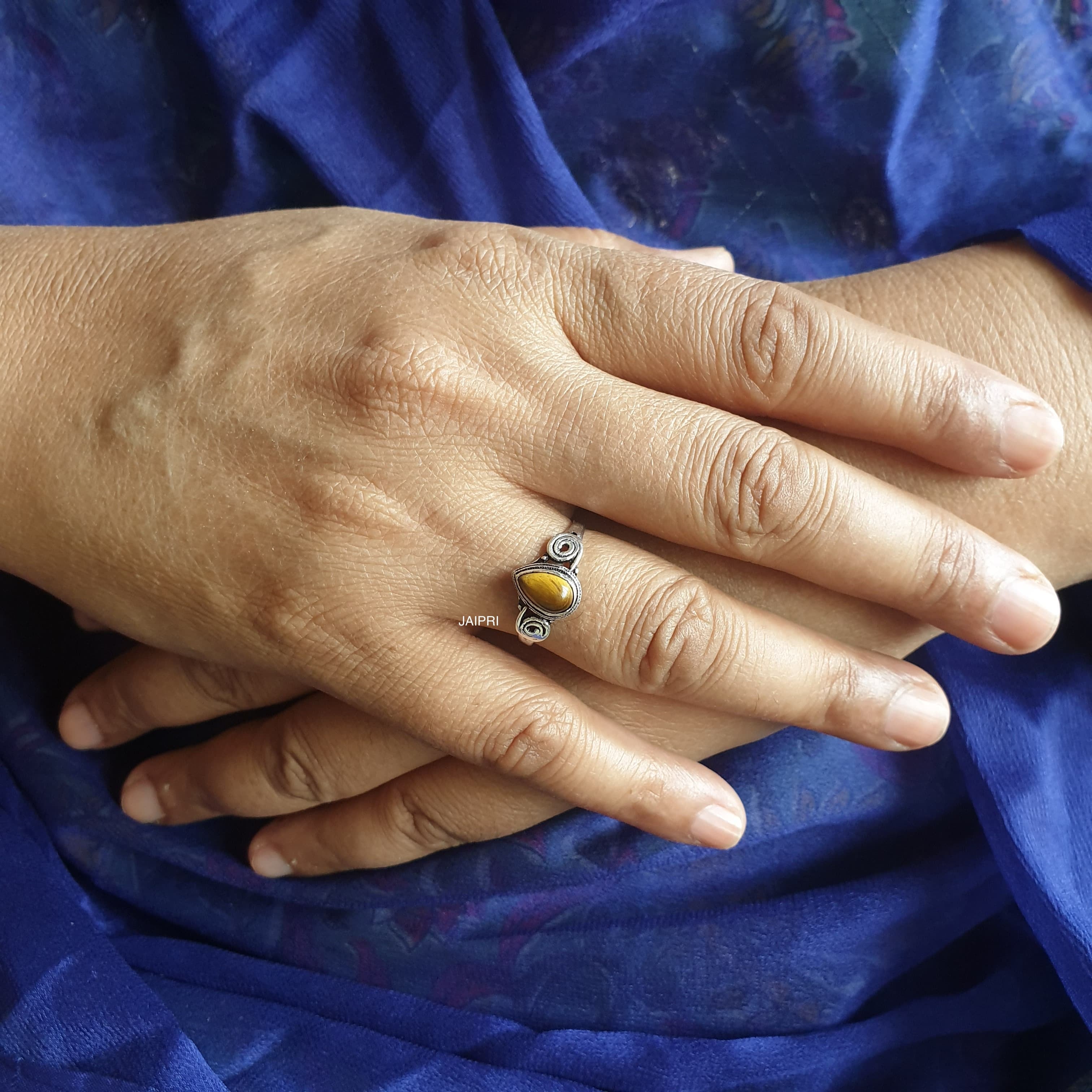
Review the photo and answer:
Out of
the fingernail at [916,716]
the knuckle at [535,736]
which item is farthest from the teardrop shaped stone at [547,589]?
the fingernail at [916,716]

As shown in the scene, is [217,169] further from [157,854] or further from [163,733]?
[157,854]

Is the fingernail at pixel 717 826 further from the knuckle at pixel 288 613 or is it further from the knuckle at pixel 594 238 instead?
the knuckle at pixel 594 238

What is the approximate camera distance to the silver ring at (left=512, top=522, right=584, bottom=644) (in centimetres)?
78

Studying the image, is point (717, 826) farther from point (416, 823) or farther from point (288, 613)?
point (288, 613)

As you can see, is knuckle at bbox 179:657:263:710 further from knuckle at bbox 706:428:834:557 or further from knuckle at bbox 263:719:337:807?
knuckle at bbox 706:428:834:557

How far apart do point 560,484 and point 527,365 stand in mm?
107

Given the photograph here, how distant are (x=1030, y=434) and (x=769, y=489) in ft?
0.73

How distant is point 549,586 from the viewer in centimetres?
78

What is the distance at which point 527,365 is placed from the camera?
0.81m

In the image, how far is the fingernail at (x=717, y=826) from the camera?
866 mm

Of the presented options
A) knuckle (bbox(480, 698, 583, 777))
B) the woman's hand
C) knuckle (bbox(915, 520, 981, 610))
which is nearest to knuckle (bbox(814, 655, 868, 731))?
the woman's hand

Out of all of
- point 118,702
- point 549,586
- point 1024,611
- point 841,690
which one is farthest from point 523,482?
point 118,702

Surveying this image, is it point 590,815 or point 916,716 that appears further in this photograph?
point 590,815

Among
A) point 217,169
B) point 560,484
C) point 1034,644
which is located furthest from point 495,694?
point 217,169
